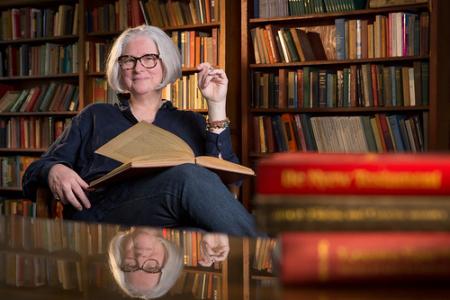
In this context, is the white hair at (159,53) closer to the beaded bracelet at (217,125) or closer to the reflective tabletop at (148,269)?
the beaded bracelet at (217,125)

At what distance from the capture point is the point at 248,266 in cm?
90

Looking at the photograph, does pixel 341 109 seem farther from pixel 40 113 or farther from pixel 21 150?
pixel 21 150

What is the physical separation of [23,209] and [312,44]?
2.24 m

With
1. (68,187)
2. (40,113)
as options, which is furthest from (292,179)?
(40,113)

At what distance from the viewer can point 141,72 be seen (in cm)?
239

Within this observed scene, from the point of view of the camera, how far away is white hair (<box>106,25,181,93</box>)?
8.01ft

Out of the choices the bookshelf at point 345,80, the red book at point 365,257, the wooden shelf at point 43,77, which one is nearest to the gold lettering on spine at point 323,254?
the red book at point 365,257

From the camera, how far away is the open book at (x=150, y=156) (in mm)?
1764

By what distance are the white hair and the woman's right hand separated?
592mm

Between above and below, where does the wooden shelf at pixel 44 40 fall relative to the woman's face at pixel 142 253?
above

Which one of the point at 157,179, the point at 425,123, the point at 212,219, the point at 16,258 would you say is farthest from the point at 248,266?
→ the point at 425,123

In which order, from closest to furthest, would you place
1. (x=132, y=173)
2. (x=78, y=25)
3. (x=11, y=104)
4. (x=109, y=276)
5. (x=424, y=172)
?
(x=424, y=172)
(x=109, y=276)
(x=132, y=173)
(x=78, y=25)
(x=11, y=104)

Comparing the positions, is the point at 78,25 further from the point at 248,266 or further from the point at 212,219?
the point at 248,266

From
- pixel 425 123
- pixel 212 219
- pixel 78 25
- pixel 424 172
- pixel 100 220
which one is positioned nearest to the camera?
pixel 424 172
